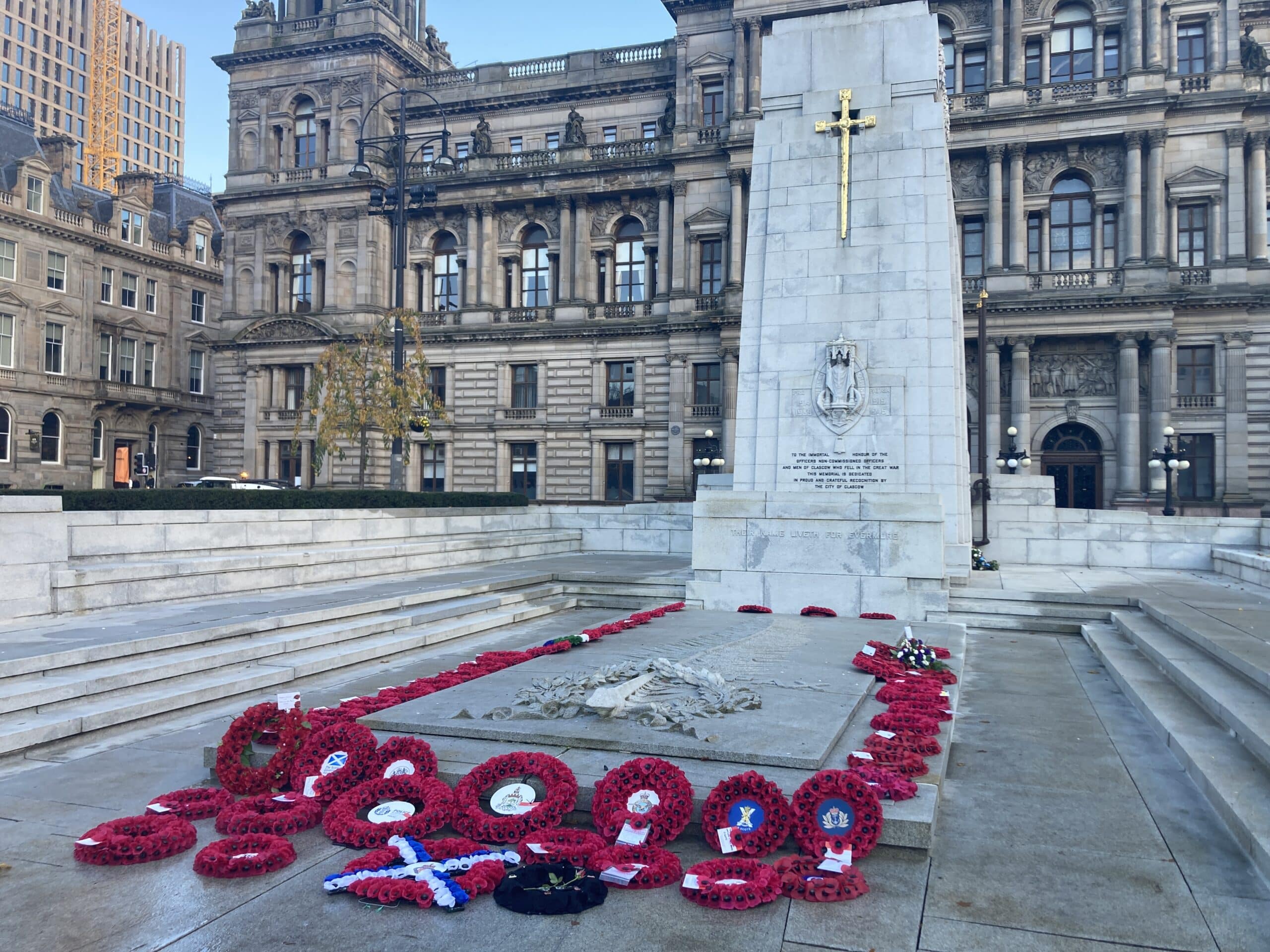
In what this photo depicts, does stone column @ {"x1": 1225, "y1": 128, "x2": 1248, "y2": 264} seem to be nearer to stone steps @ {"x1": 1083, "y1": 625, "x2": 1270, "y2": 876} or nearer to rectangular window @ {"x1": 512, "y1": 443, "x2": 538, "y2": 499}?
rectangular window @ {"x1": 512, "y1": 443, "x2": 538, "y2": 499}

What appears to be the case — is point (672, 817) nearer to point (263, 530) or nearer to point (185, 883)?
point (185, 883)

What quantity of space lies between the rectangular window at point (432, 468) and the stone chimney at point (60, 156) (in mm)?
28032

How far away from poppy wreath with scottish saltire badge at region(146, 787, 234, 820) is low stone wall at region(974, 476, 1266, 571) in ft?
68.7

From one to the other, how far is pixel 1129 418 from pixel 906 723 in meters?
36.7

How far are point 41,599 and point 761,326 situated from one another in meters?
12.3

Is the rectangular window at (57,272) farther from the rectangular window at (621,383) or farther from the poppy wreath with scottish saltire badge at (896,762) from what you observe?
the poppy wreath with scottish saltire badge at (896,762)

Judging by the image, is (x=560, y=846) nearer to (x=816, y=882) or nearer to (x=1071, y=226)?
(x=816, y=882)

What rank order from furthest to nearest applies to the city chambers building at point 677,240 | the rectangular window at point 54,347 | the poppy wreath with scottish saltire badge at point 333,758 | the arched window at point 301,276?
the arched window at point 301,276, the rectangular window at point 54,347, the city chambers building at point 677,240, the poppy wreath with scottish saltire badge at point 333,758

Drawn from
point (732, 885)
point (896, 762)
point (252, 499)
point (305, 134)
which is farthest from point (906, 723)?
point (305, 134)

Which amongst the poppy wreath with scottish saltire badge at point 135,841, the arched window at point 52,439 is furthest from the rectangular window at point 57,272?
the poppy wreath with scottish saltire badge at point 135,841

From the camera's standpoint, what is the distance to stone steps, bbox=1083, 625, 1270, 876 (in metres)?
5.85

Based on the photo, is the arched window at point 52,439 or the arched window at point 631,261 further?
the arched window at point 52,439

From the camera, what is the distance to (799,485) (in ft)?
56.2

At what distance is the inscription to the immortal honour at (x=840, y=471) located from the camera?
16672mm
